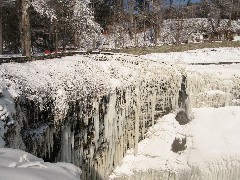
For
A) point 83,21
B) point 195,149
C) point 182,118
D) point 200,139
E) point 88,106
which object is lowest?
point 195,149

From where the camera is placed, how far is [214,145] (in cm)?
1558

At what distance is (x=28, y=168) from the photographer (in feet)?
8.00

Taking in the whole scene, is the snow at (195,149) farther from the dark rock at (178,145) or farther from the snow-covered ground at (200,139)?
the dark rock at (178,145)

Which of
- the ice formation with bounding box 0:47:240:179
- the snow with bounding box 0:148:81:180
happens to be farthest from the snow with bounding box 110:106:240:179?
the snow with bounding box 0:148:81:180

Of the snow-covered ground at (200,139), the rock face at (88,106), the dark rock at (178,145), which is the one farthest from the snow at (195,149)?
the rock face at (88,106)

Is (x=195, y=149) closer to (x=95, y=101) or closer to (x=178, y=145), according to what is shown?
(x=178, y=145)

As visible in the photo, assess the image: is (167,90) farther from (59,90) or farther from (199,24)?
(199,24)

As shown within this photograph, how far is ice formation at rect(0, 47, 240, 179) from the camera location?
299 inches

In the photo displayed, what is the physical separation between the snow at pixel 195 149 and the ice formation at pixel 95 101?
445 mm

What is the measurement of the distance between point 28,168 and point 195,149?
45.4ft

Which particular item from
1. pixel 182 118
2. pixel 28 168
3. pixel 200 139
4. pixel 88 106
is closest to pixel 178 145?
pixel 200 139

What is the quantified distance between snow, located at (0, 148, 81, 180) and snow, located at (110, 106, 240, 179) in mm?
10453

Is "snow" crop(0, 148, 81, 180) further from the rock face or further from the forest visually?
the forest

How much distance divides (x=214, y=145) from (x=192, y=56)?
1054 cm
